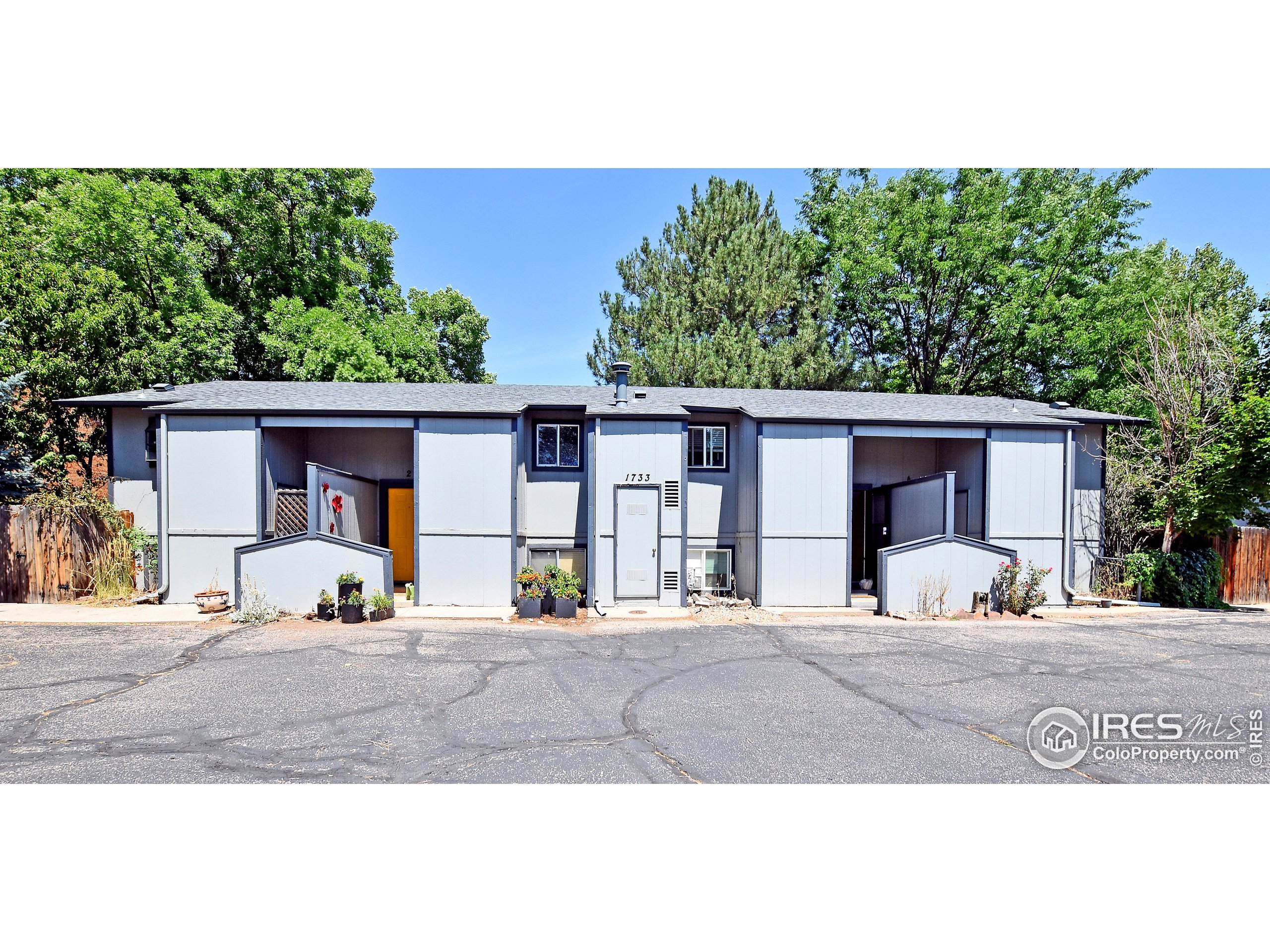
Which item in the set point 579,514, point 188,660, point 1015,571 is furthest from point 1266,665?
point 188,660

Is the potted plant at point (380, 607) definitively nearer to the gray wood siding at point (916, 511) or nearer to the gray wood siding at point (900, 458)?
the gray wood siding at point (916, 511)

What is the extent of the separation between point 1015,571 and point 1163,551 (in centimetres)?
437

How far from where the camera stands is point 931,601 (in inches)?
412

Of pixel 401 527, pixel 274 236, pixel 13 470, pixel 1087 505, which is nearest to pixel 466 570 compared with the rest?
pixel 401 527

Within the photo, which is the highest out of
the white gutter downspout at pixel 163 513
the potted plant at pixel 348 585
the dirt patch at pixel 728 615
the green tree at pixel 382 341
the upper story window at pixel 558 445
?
the green tree at pixel 382 341

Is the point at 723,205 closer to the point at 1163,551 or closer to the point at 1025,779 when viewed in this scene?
the point at 1163,551

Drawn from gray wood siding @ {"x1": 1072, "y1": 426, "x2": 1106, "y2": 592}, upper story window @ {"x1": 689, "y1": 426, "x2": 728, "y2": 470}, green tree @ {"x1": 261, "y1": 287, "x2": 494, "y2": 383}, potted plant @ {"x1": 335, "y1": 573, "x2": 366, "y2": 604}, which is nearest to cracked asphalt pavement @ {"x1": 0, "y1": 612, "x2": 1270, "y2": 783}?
potted plant @ {"x1": 335, "y1": 573, "x2": 366, "y2": 604}

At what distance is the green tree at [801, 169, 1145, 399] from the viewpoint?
62.1 feet

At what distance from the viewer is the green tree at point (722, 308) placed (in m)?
19.6

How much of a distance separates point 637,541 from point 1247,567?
1365 cm

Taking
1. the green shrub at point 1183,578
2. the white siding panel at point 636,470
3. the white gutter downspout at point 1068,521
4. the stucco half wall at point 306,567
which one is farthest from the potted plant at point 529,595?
the green shrub at point 1183,578

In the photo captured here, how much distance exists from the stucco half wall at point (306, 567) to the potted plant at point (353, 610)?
1.73 ft

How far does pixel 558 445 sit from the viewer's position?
12336 millimetres

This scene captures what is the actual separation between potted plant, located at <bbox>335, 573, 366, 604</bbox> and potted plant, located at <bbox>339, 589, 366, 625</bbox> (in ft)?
0.52
